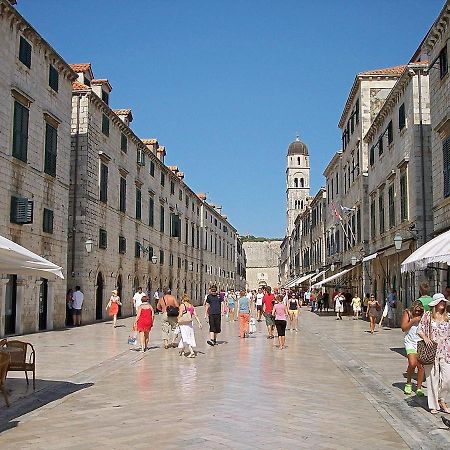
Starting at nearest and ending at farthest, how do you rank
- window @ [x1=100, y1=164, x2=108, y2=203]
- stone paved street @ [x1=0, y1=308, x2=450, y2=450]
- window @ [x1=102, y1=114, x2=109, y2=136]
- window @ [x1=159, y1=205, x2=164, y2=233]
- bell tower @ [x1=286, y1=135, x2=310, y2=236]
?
stone paved street @ [x1=0, y1=308, x2=450, y2=450] < window @ [x1=100, y1=164, x2=108, y2=203] < window @ [x1=102, y1=114, x2=109, y2=136] < window @ [x1=159, y1=205, x2=164, y2=233] < bell tower @ [x1=286, y1=135, x2=310, y2=236]

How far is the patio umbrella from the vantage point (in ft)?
26.7

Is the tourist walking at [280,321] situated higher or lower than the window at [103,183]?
lower

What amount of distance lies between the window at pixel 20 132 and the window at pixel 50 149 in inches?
71.1

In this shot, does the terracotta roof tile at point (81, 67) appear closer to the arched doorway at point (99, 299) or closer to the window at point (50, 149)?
the window at point (50, 149)

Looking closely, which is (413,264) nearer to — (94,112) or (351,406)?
(351,406)

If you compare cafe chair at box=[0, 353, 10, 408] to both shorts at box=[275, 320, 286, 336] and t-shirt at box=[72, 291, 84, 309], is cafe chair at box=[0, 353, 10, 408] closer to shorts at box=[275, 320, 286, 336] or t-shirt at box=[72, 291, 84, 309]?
shorts at box=[275, 320, 286, 336]

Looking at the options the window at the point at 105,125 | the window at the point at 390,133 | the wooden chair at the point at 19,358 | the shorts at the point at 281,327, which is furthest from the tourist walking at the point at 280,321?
the window at the point at 105,125

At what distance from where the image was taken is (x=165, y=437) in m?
6.70

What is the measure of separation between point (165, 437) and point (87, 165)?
909 inches

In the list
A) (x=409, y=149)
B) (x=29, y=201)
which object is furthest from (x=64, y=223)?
(x=409, y=149)

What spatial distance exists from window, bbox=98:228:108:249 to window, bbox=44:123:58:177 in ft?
22.0

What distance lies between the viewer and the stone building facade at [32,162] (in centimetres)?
2002

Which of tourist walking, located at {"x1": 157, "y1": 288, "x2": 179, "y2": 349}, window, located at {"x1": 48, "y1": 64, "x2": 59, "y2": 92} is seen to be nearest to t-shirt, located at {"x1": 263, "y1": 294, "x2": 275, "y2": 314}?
tourist walking, located at {"x1": 157, "y1": 288, "x2": 179, "y2": 349}

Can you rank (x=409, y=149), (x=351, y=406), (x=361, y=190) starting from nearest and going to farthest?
1. (x=351, y=406)
2. (x=409, y=149)
3. (x=361, y=190)
